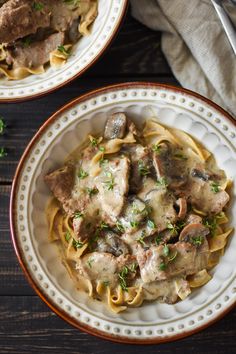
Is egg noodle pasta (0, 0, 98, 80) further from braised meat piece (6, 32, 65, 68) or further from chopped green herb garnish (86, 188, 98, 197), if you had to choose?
chopped green herb garnish (86, 188, 98, 197)

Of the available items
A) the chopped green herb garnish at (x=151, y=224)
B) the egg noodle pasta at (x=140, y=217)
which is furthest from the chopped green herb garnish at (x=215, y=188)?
the chopped green herb garnish at (x=151, y=224)

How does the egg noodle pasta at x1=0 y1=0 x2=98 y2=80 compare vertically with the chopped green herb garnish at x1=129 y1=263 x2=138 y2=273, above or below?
above

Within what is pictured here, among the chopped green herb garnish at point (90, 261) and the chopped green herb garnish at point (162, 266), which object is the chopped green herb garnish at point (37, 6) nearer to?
the chopped green herb garnish at point (90, 261)

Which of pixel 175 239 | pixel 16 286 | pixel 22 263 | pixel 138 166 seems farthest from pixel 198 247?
pixel 16 286

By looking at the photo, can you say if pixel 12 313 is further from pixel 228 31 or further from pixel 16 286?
pixel 228 31

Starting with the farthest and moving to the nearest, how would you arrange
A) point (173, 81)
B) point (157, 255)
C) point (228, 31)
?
point (173, 81)
point (228, 31)
point (157, 255)

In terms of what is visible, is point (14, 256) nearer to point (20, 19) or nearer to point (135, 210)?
point (135, 210)

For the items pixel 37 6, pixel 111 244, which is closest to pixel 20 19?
pixel 37 6

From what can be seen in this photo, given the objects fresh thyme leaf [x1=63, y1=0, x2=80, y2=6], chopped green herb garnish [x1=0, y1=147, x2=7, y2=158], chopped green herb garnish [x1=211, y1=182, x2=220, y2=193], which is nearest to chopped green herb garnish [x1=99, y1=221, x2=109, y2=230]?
chopped green herb garnish [x1=211, y1=182, x2=220, y2=193]
